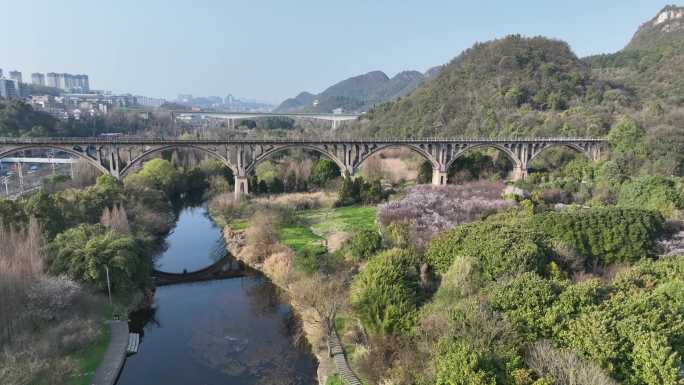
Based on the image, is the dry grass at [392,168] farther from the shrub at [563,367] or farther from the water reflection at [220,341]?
the shrub at [563,367]

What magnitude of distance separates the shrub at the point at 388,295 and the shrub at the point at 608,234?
827cm

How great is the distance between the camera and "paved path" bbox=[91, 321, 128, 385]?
50.5 ft

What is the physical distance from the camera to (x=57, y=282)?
57.2 ft

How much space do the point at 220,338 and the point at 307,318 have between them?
4.08m

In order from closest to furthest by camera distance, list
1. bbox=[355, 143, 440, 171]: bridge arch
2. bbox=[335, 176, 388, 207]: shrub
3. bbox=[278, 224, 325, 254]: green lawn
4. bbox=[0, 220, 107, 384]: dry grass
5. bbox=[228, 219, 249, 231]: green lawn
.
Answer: bbox=[0, 220, 107, 384]: dry grass
bbox=[278, 224, 325, 254]: green lawn
bbox=[228, 219, 249, 231]: green lawn
bbox=[335, 176, 388, 207]: shrub
bbox=[355, 143, 440, 171]: bridge arch

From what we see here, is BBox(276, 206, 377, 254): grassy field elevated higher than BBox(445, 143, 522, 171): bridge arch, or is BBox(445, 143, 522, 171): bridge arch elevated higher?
BBox(445, 143, 522, 171): bridge arch

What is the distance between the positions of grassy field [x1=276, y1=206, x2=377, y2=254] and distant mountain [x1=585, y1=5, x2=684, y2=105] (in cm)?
5316

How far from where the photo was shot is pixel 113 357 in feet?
54.7

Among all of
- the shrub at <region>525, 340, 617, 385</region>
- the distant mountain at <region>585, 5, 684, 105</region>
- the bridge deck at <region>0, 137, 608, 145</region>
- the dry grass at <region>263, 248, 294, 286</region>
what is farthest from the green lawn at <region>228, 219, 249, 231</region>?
the distant mountain at <region>585, 5, 684, 105</region>

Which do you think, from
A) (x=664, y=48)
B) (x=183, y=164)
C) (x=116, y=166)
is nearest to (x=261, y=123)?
(x=183, y=164)

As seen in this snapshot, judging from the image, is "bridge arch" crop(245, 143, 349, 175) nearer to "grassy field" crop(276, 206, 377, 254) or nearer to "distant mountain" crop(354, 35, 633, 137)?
"grassy field" crop(276, 206, 377, 254)

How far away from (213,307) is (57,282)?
7.65 metres

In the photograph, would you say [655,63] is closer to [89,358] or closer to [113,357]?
[113,357]

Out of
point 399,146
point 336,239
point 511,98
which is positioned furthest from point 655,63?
point 336,239
